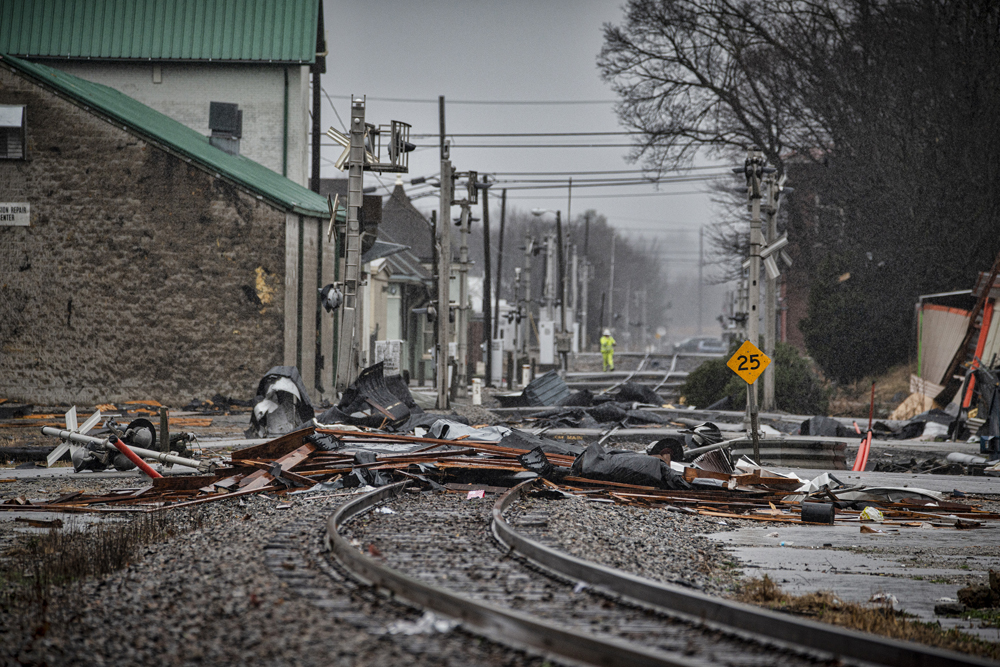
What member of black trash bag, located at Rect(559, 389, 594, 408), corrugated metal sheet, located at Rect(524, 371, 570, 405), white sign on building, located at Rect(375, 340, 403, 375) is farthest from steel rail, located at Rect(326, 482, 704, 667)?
white sign on building, located at Rect(375, 340, 403, 375)

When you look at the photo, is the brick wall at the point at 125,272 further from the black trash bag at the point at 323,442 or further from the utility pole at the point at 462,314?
the black trash bag at the point at 323,442


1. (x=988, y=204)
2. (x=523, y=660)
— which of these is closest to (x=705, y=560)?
(x=523, y=660)

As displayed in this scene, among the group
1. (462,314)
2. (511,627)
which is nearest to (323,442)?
(511,627)

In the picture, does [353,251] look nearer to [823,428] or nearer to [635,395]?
[823,428]

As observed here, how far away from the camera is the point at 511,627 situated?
493 cm

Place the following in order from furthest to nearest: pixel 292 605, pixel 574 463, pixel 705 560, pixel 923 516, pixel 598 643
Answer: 1. pixel 574 463
2. pixel 923 516
3. pixel 705 560
4. pixel 292 605
5. pixel 598 643

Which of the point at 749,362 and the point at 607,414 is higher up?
the point at 749,362

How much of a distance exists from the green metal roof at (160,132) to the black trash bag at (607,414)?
30.1 ft

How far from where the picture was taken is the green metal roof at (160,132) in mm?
24531

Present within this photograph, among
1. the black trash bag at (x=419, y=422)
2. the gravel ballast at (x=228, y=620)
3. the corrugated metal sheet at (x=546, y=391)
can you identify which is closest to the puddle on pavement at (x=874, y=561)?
the gravel ballast at (x=228, y=620)

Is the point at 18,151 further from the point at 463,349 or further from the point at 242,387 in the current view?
the point at 463,349

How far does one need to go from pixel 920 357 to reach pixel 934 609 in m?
25.4

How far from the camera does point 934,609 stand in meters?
6.52

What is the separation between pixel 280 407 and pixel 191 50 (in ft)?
71.6
